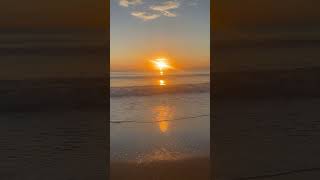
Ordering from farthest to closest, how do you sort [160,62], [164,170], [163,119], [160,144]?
[160,62], [163,119], [160,144], [164,170]

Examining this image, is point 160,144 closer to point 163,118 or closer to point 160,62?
point 163,118

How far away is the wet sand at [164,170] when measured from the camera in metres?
1.91

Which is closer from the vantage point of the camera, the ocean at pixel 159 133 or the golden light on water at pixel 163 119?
the ocean at pixel 159 133

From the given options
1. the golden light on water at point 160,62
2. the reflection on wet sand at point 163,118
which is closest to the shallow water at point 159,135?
the reflection on wet sand at point 163,118

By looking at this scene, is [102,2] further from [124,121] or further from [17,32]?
[124,121]

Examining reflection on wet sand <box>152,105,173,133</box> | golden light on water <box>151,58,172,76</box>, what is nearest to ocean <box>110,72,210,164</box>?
reflection on wet sand <box>152,105,173,133</box>

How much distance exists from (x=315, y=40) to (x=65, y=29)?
2423 millimetres

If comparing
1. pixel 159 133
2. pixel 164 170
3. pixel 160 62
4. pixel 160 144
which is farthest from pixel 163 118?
pixel 160 62

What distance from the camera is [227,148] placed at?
2.26 meters

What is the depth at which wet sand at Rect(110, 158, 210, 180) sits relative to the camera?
6.27 feet

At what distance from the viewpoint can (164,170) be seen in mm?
2006

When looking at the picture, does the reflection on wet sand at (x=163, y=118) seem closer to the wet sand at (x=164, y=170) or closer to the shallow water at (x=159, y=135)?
the shallow water at (x=159, y=135)

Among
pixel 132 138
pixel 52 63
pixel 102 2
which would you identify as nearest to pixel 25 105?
pixel 52 63

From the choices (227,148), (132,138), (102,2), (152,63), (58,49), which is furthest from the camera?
(152,63)
